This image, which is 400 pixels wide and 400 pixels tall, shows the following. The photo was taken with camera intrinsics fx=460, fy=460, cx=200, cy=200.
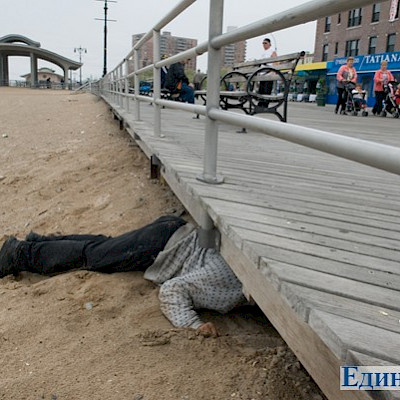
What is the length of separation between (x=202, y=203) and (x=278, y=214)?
0.39 metres

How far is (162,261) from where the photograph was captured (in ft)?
10.3

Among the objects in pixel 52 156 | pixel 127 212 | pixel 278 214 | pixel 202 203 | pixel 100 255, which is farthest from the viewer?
pixel 52 156

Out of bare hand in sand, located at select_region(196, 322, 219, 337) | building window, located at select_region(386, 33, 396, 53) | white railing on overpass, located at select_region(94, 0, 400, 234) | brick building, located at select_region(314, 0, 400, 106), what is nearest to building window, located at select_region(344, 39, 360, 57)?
brick building, located at select_region(314, 0, 400, 106)

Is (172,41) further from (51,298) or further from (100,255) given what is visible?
(51,298)

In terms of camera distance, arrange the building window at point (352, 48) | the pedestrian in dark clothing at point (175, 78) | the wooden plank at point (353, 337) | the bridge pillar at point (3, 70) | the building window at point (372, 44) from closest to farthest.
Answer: the wooden plank at point (353, 337) < the pedestrian in dark clothing at point (175, 78) < the building window at point (372, 44) < the building window at point (352, 48) < the bridge pillar at point (3, 70)

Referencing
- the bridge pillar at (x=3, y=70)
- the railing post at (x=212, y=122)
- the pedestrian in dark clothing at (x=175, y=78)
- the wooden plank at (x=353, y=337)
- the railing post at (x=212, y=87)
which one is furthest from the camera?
the bridge pillar at (x=3, y=70)

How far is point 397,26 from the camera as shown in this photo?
107ft

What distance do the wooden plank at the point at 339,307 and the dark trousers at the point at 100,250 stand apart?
194 cm

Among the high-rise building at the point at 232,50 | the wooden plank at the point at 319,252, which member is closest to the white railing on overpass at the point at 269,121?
the high-rise building at the point at 232,50

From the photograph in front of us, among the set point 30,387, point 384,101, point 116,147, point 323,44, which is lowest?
point 30,387

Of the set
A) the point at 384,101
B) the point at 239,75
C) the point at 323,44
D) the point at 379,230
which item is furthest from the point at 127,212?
the point at 323,44

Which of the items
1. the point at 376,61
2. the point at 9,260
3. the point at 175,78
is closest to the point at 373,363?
the point at 9,260

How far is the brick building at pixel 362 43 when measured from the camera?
3088 cm

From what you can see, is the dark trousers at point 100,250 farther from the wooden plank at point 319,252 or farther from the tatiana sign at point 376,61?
the tatiana sign at point 376,61
